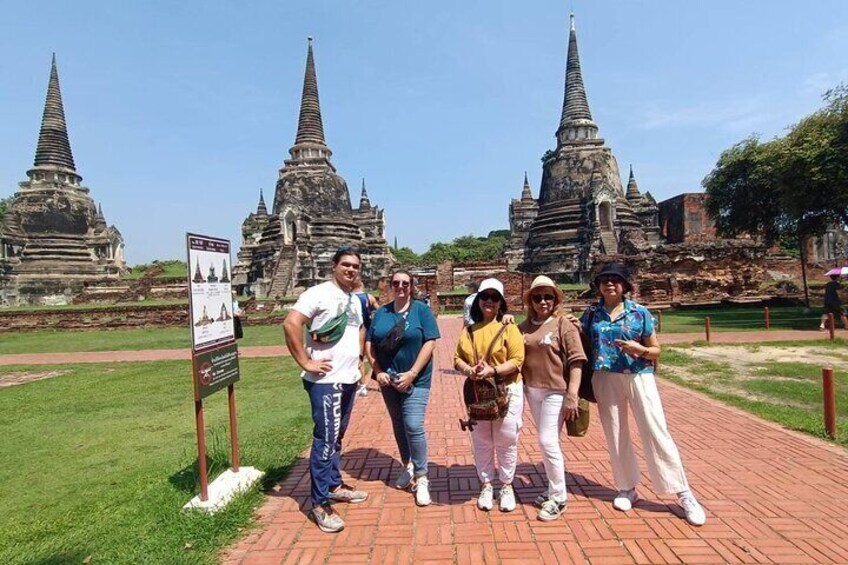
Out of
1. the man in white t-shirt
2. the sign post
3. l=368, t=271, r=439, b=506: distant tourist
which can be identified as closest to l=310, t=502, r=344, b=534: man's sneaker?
the man in white t-shirt

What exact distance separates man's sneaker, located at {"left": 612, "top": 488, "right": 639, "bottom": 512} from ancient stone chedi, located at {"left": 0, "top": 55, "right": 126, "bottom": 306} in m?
36.8

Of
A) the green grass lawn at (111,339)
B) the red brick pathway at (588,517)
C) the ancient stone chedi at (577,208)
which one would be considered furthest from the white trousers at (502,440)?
the ancient stone chedi at (577,208)

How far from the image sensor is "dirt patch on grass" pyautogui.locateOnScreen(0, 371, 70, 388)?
10.2m

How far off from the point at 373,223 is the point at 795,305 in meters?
31.1

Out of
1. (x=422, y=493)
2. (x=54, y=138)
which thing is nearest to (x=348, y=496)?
(x=422, y=493)

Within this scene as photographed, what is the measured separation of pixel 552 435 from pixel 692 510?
3.37 feet

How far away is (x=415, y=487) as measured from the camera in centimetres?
397

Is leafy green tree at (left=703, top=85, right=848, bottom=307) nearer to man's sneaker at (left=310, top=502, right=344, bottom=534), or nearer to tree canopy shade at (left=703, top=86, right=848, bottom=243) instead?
tree canopy shade at (left=703, top=86, right=848, bottom=243)

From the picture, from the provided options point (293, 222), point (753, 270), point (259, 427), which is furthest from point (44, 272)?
point (753, 270)

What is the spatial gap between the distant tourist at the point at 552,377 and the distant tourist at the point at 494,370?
0.40ft

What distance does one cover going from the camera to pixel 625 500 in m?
3.66

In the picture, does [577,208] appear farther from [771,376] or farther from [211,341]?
[211,341]

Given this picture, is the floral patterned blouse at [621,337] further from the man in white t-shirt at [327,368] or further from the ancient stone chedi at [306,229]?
the ancient stone chedi at [306,229]

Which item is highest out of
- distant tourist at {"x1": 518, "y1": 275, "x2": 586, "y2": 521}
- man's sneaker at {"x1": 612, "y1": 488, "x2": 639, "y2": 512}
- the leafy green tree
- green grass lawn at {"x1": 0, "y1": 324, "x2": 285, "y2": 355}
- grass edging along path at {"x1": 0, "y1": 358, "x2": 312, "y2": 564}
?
the leafy green tree
